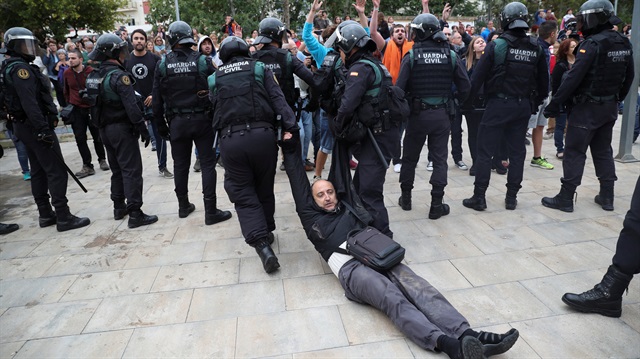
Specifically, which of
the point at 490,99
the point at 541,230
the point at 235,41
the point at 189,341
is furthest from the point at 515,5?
the point at 189,341

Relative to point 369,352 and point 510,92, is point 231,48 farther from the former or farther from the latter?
point 510,92

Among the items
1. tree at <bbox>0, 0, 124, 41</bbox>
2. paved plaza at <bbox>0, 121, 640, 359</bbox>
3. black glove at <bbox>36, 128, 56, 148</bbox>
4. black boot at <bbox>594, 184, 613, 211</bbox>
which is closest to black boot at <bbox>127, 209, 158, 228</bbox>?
paved plaza at <bbox>0, 121, 640, 359</bbox>

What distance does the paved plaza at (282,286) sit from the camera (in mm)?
2848

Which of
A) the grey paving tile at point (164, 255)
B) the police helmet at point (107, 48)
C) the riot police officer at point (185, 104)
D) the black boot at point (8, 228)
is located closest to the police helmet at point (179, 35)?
the riot police officer at point (185, 104)

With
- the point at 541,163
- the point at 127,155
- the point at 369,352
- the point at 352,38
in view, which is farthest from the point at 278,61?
the point at 541,163

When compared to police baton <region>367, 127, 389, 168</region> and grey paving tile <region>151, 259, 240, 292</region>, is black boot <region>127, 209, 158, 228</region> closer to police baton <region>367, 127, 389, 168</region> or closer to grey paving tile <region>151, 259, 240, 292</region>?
grey paving tile <region>151, 259, 240, 292</region>

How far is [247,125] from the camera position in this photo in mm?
3734

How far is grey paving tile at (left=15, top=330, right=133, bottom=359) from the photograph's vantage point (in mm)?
2859

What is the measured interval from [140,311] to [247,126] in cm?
169

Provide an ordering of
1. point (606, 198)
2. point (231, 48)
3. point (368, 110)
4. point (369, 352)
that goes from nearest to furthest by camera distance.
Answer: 1. point (369, 352)
2. point (231, 48)
3. point (368, 110)
4. point (606, 198)

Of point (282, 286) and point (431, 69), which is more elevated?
point (431, 69)

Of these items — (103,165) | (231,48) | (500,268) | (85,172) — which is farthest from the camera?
(103,165)

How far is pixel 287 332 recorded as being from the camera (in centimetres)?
296

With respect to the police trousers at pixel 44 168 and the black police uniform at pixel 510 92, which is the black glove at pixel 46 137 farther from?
the black police uniform at pixel 510 92
